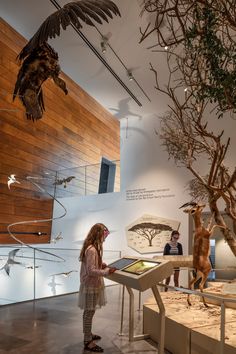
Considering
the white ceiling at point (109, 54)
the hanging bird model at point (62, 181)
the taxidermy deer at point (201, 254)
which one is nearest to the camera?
the taxidermy deer at point (201, 254)

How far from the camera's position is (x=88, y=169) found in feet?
36.2

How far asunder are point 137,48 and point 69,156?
14.6 feet

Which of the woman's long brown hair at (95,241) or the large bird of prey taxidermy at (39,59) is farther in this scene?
the woman's long brown hair at (95,241)

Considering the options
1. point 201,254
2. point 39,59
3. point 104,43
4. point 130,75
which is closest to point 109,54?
point 104,43

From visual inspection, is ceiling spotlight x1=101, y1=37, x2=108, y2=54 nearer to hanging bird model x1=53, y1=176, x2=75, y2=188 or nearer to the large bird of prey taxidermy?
the large bird of prey taxidermy

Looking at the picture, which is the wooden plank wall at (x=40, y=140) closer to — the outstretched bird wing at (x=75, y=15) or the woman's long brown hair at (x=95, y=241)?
the outstretched bird wing at (x=75, y=15)

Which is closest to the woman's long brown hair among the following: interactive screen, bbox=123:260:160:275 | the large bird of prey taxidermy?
interactive screen, bbox=123:260:160:275

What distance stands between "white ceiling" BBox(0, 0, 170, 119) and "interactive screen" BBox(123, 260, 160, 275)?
4965mm

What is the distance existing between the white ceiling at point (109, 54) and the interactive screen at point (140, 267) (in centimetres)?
496

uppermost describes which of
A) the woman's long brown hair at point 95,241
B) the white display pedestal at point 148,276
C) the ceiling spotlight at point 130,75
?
the ceiling spotlight at point 130,75

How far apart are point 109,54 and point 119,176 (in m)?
4.30

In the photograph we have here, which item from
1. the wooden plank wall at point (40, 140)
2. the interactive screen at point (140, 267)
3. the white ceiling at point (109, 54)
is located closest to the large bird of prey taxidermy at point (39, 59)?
the interactive screen at point (140, 267)

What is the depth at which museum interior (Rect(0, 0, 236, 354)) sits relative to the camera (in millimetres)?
3113

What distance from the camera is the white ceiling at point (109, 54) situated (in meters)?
6.56
